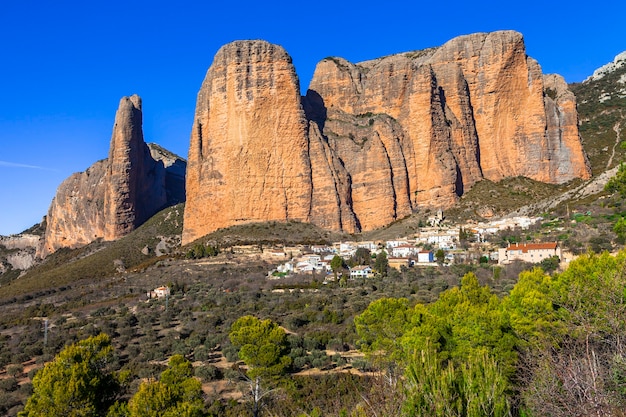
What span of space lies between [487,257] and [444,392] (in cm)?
4356

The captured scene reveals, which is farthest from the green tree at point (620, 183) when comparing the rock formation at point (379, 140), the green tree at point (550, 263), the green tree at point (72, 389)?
the rock formation at point (379, 140)

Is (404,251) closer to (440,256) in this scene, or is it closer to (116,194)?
(440,256)

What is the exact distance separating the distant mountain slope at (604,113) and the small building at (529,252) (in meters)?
28.6

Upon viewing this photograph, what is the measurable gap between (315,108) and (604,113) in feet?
149

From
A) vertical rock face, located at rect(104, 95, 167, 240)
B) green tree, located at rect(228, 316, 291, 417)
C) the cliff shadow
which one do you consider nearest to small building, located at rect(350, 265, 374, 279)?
green tree, located at rect(228, 316, 291, 417)

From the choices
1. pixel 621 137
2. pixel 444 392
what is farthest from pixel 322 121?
pixel 444 392

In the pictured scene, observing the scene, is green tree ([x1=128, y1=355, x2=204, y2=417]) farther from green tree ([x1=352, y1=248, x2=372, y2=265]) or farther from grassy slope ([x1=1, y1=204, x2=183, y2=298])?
grassy slope ([x1=1, y1=204, x2=183, y2=298])

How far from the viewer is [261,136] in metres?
70.4

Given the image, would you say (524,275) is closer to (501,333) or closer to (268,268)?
(501,333)

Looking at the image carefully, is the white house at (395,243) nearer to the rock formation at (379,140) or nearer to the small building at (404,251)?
the small building at (404,251)

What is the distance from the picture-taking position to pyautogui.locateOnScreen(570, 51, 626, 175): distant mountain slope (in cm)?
7562

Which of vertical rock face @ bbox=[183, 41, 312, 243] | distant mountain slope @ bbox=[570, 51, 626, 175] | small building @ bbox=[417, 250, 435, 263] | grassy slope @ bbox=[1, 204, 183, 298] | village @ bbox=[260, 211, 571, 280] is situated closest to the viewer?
village @ bbox=[260, 211, 571, 280]

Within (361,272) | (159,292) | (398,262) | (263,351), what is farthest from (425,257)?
(263,351)

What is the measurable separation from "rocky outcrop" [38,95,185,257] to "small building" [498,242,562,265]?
204 feet
